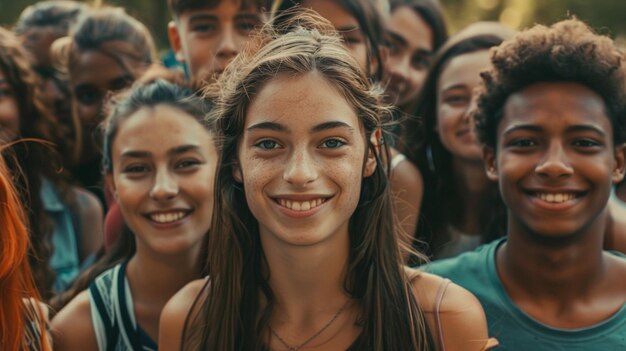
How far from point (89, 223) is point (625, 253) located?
263 centimetres

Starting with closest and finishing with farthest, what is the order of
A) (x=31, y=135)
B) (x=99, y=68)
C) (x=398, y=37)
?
(x=31, y=135)
(x=99, y=68)
(x=398, y=37)

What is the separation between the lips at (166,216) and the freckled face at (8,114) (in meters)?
1.21

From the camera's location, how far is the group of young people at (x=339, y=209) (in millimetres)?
3037

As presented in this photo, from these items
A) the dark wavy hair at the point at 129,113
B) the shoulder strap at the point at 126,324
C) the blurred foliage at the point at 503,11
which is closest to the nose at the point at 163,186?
the dark wavy hair at the point at 129,113

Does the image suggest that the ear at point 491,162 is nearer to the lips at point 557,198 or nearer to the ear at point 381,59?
the lips at point 557,198

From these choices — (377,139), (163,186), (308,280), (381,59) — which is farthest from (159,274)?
(381,59)

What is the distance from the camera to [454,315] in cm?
305

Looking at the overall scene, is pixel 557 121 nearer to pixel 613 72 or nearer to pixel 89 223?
pixel 613 72

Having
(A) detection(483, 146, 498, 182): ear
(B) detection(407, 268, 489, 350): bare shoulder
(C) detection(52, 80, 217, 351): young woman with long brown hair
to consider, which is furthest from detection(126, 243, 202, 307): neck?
(A) detection(483, 146, 498, 182): ear

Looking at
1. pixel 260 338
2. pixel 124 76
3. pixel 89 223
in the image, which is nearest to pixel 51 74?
pixel 124 76

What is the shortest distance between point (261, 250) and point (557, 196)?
3.51ft

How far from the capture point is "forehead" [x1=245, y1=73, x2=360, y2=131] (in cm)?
296

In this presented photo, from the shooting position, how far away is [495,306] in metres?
3.42

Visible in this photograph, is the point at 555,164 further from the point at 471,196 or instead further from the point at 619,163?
the point at 471,196
